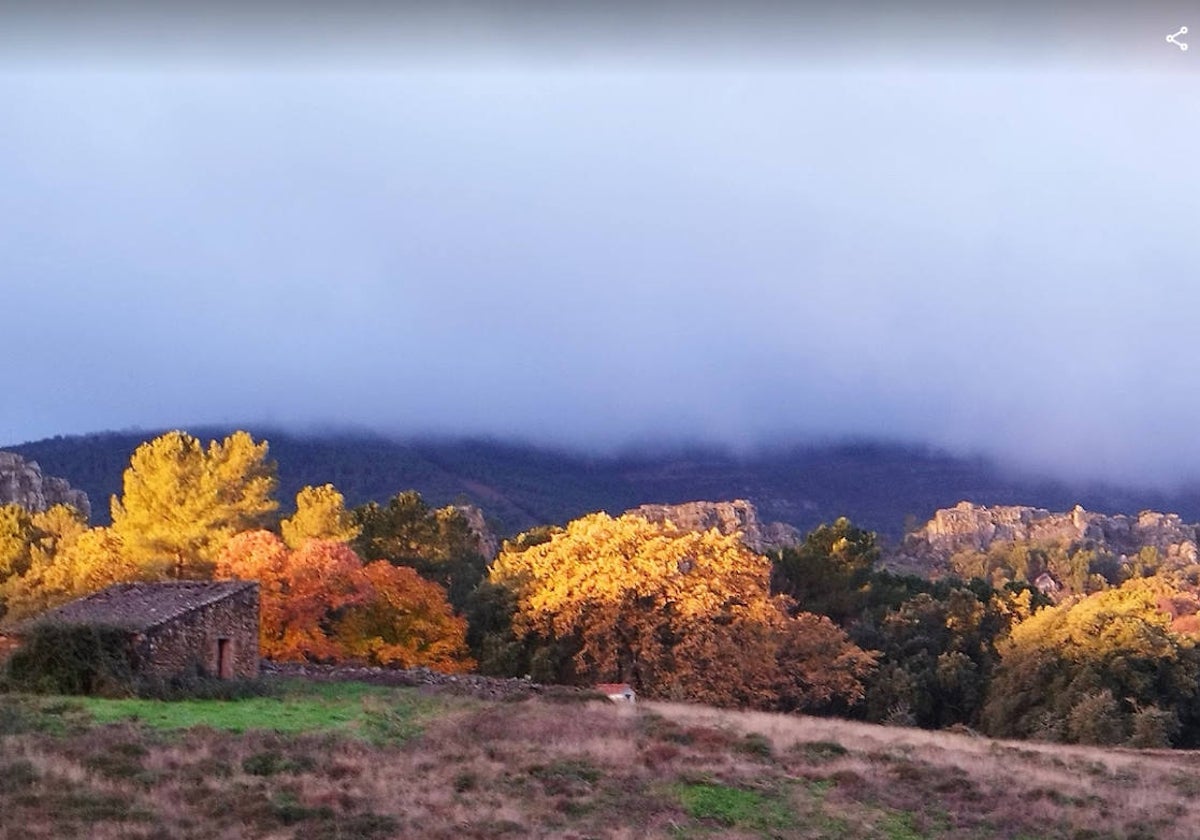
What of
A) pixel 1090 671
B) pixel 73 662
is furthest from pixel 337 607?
pixel 1090 671

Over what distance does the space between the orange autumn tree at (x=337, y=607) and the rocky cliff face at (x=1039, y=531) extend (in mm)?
73068

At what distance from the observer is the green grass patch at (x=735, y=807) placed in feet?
41.0

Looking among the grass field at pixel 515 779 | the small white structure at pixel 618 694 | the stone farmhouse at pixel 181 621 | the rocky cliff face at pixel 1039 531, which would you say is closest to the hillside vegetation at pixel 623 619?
the small white structure at pixel 618 694

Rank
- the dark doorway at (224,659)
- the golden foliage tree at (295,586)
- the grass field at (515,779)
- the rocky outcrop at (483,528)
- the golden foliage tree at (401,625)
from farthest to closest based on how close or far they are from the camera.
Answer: the rocky outcrop at (483,528) < the golden foliage tree at (401,625) < the golden foliage tree at (295,586) < the dark doorway at (224,659) < the grass field at (515,779)

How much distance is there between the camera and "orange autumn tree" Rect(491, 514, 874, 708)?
33031 millimetres

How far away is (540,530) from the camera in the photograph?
50781mm

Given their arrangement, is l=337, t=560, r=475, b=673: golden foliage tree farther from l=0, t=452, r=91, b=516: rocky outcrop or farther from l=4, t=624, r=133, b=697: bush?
l=0, t=452, r=91, b=516: rocky outcrop

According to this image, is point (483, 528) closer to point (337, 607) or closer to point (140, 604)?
point (337, 607)

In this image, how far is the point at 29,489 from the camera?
223 ft

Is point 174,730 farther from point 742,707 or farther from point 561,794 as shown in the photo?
point 742,707

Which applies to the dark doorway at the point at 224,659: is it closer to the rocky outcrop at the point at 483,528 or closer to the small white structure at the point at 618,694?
the small white structure at the point at 618,694

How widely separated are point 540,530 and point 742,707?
19192 mm

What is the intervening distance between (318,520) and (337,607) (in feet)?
25.4

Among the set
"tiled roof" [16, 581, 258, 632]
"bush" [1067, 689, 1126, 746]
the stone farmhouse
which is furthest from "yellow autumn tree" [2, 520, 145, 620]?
"bush" [1067, 689, 1126, 746]
